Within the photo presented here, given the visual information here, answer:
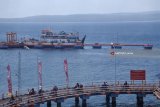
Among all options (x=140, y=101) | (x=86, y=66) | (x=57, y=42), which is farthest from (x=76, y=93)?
(x=57, y=42)

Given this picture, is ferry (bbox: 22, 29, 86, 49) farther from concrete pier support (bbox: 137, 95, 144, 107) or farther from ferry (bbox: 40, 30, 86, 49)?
concrete pier support (bbox: 137, 95, 144, 107)

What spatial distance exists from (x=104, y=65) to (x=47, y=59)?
75.5 feet

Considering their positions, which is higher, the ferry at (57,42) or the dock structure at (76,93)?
the ferry at (57,42)

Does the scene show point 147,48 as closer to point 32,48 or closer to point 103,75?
point 32,48

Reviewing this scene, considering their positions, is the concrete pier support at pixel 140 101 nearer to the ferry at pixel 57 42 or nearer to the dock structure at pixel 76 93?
the dock structure at pixel 76 93

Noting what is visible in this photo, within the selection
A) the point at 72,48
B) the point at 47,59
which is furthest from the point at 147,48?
the point at 47,59

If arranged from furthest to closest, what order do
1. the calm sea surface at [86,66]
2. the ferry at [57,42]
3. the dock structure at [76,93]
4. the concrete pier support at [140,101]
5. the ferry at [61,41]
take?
the ferry at [57,42] < the ferry at [61,41] < the calm sea surface at [86,66] < the concrete pier support at [140,101] < the dock structure at [76,93]

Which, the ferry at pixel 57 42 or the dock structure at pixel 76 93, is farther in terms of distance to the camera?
the ferry at pixel 57 42

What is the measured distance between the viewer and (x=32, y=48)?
171 meters

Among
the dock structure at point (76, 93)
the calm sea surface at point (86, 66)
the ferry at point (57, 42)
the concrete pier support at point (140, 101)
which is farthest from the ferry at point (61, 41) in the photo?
the concrete pier support at point (140, 101)

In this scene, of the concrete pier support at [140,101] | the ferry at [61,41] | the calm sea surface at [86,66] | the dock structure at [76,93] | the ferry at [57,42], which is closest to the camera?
the dock structure at [76,93]

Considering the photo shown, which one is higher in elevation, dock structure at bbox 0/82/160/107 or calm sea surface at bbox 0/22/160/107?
calm sea surface at bbox 0/22/160/107

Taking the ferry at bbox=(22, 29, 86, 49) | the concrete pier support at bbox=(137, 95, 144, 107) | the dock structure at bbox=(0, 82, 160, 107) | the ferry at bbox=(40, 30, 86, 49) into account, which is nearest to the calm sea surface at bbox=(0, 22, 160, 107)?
the ferry at bbox=(22, 29, 86, 49)

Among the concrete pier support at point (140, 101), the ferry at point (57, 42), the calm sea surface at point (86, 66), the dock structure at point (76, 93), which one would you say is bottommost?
the concrete pier support at point (140, 101)
